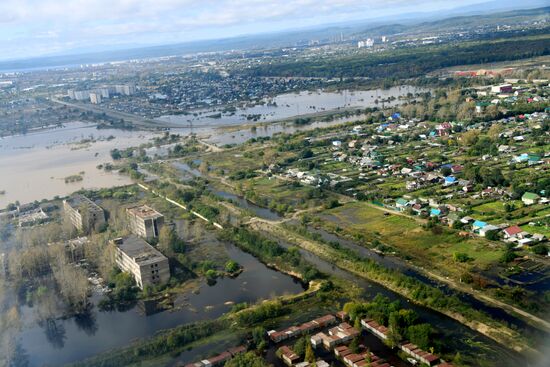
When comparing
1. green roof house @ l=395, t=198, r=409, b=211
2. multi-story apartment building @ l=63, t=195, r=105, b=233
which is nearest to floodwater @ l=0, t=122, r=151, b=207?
multi-story apartment building @ l=63, t=195, r=105, b=233

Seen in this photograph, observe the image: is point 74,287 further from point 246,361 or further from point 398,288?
point 398,288

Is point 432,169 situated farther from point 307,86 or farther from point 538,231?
point 307,86

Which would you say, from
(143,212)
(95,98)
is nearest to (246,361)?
(143,212)

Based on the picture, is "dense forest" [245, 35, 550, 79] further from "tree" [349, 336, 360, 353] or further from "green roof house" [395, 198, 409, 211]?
"tree" [349, 336, 360, 353]

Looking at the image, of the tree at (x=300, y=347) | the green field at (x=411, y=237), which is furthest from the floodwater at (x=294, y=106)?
the tree at (x=300, y=347)

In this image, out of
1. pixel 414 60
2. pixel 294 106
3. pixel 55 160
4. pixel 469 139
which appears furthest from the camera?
pixel 414 60

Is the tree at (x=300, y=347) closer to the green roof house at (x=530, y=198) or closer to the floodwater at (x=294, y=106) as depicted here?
the green roof house at (x=530, y=198)
